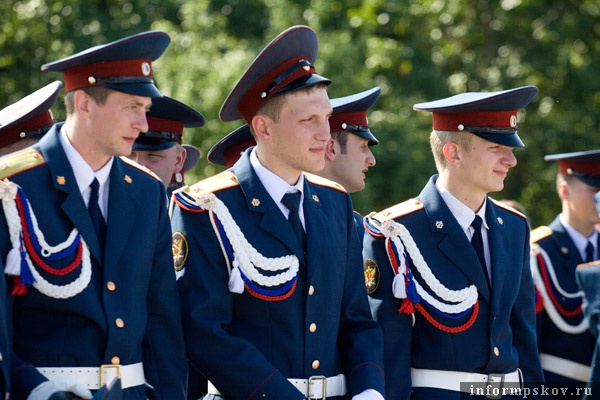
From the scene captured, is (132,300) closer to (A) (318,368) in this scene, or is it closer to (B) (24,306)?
(B) (24,306)

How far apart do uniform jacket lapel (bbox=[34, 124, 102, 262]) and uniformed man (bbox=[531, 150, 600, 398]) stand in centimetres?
443

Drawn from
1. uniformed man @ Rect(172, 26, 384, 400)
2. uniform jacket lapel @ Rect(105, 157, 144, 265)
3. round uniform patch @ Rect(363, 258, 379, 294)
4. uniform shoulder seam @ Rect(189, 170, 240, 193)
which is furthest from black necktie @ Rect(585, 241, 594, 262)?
uniform jacket lapel @ Rect(105, 157, 144, 265)

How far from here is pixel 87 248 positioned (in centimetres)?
461

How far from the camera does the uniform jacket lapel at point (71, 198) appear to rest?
15.1ft

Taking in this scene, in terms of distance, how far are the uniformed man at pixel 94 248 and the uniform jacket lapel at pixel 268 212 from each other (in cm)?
43

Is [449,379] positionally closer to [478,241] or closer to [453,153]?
[478,241]

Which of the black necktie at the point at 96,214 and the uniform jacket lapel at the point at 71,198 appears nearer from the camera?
the uniform jacket lapel at the point at 71,198

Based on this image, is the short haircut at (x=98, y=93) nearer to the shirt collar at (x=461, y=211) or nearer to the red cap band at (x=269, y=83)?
the red cap band at (x=269, y=83)

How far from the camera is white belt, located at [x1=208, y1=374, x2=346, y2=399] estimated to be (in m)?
5.04

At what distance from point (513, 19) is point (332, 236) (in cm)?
1383

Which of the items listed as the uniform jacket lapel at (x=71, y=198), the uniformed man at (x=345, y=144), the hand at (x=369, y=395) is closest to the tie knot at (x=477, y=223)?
the uniformed man at (x=345, y=144)

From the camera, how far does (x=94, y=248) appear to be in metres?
4.62

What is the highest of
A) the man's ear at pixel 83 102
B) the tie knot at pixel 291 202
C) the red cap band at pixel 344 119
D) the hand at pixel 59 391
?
the man's ear at pixel 83 102

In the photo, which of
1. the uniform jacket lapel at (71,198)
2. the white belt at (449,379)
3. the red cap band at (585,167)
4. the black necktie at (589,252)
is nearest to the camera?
the uniform jacket lapel at (71,198)
